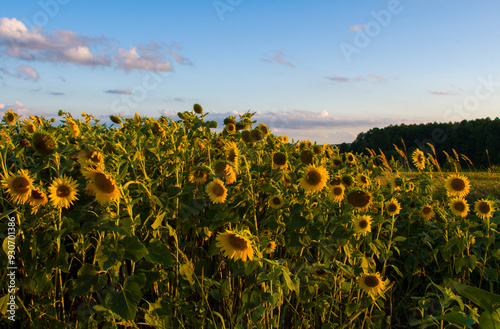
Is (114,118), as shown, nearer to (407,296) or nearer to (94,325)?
(94,325)

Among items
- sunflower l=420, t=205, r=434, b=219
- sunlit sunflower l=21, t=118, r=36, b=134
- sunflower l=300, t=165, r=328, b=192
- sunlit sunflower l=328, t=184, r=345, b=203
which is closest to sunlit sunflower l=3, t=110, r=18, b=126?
sunlit sunflower l=21, t=118, r=36, b=134

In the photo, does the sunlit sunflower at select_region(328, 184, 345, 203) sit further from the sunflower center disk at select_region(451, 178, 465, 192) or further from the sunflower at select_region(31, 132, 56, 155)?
the sunflower at select_region(31, 132, 56, 155)

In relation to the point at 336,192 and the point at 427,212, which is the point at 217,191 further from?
the point at 427,212

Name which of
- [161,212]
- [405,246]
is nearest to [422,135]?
[405,246]

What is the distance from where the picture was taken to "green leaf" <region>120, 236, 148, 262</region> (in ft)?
5.70

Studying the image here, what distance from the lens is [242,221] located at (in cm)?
238

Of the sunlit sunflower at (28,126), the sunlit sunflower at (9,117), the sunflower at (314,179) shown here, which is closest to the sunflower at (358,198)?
the sunflower at (314,179)

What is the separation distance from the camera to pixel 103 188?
6.01 feet

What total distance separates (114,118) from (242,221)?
7.19 feet

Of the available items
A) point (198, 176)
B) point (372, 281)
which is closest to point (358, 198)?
point (372, 281)

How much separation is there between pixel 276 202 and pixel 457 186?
6.67 feet

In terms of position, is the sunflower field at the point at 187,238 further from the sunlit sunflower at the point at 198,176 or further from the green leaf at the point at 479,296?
the green leaf at the point at 479,296

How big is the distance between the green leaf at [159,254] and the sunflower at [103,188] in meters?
0.31

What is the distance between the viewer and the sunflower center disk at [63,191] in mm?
1955
